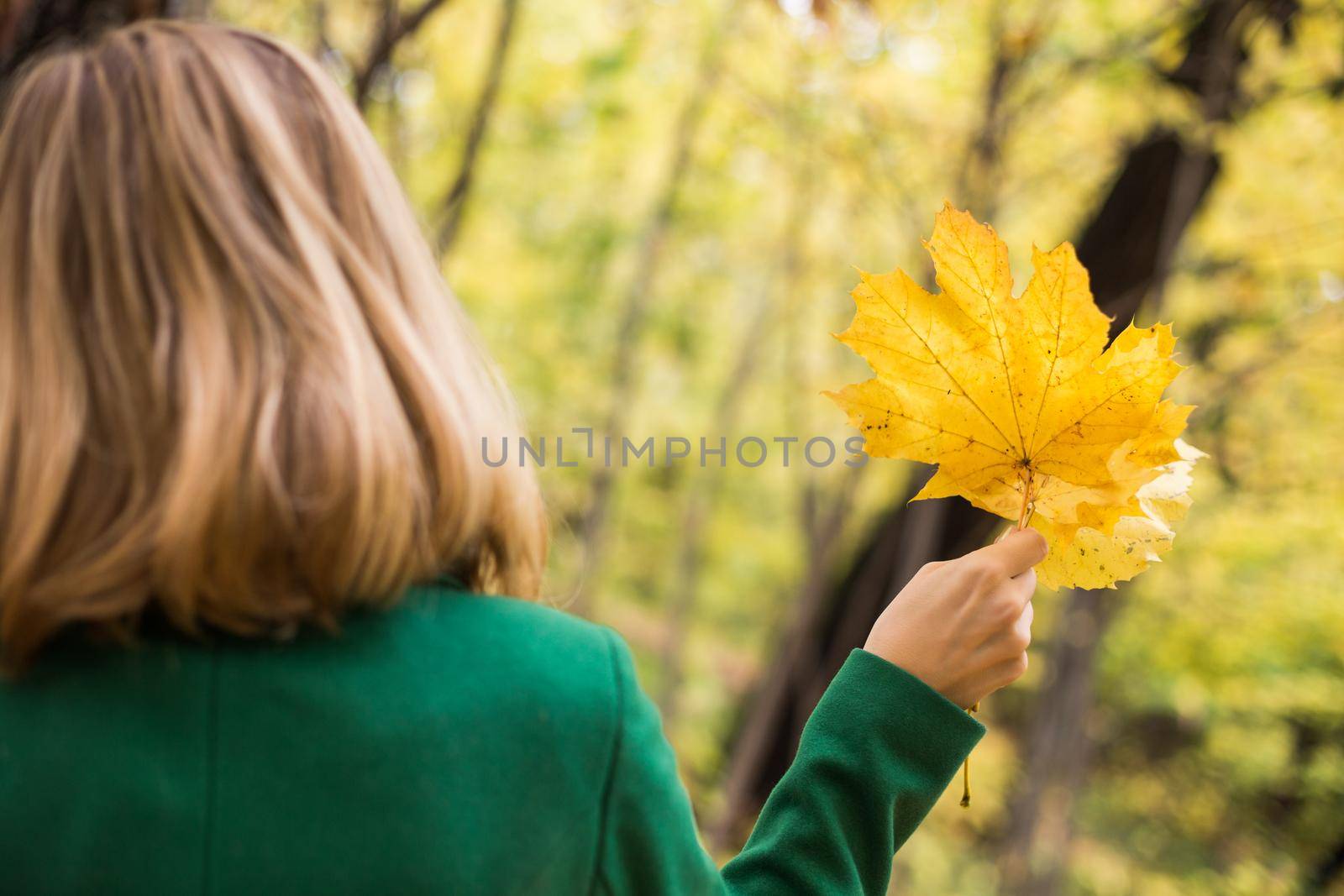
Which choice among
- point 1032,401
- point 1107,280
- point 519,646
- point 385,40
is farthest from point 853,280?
point 519,646

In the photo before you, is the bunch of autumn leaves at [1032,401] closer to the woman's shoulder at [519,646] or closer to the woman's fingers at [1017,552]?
the woman's fingers at [1017,552]

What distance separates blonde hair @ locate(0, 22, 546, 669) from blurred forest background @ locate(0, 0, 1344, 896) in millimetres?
457

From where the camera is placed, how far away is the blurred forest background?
2795mm

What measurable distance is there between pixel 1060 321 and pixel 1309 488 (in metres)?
5.10

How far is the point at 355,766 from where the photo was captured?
600mm

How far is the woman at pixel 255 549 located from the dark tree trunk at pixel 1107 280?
6.64ft

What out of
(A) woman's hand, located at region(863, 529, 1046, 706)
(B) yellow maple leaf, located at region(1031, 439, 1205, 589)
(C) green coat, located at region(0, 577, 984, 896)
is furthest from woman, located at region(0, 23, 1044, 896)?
(B) yellow maple leaf, located at region(1031, 439, 1205, 589)

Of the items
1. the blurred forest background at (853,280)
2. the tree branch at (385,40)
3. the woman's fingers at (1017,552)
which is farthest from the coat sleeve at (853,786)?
the tree branch at (385,40)

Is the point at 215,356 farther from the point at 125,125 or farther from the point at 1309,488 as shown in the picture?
the point at 1309,488

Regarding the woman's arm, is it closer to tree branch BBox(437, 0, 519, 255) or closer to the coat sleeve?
the coat sleeve

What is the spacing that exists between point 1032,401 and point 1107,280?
222 cm

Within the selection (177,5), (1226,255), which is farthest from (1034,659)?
(177,5)

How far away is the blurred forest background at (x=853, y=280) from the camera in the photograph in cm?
279

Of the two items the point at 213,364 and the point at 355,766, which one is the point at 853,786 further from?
the point at 213,364
